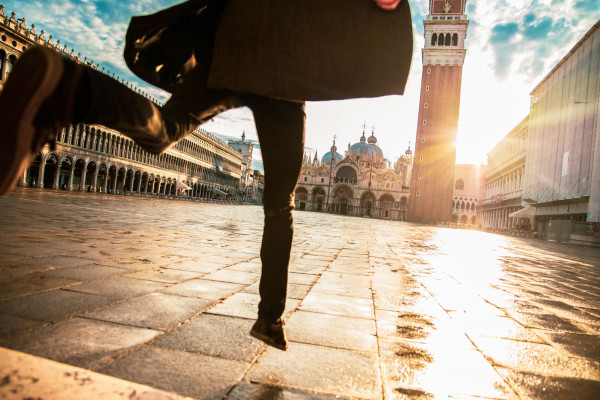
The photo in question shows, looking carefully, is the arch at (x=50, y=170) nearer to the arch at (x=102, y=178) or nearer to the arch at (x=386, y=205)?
the arch at (x=102, y=178)

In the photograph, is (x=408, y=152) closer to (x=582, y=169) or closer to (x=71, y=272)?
(x=582, y=169)

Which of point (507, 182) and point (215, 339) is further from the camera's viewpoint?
point (507, 182)

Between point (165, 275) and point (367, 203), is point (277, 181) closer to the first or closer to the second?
point (165, 275)

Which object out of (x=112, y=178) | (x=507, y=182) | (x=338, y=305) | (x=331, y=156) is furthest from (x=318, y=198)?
(x=338, y=305)

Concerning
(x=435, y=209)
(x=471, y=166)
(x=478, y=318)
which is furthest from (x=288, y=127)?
(x=471, y=166)

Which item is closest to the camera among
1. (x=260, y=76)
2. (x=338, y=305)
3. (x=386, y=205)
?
(x=260, y=76)

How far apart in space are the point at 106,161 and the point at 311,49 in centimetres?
3974

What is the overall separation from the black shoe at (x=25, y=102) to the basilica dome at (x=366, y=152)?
7350cm

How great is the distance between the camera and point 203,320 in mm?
1720

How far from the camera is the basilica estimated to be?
6650 cm

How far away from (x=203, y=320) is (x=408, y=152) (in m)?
85.3

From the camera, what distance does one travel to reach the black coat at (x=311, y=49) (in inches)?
49.0

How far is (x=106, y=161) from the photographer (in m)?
35.9

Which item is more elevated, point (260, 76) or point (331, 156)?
point (331, 156)
